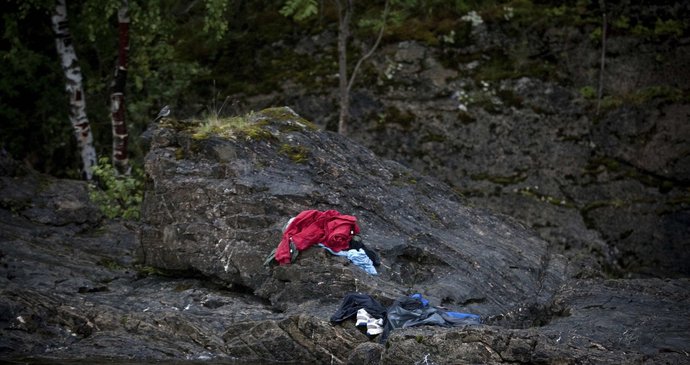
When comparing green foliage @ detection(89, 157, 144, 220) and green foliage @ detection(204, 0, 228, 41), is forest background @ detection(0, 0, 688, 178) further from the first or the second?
green foliage @ detection(89, 157, 144, 220)

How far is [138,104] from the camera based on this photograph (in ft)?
76.5

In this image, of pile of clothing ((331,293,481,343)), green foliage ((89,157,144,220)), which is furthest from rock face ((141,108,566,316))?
green foliage ((89,157,144,220))

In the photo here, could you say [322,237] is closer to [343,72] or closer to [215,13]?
[215,13]

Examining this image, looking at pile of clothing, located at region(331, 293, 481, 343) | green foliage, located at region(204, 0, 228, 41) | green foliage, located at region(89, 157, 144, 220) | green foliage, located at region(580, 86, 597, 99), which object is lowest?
green foliage, located at region(89, 157, 144, 220)

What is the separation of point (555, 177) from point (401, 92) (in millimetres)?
5425

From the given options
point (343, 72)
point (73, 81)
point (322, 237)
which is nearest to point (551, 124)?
point (343, 72)

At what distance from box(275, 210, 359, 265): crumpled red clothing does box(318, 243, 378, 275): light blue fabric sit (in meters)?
0.08

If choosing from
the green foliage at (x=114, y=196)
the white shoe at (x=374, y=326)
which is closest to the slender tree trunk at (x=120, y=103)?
the green foliage at (x=114, y=196)

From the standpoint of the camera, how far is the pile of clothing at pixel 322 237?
1260 cm

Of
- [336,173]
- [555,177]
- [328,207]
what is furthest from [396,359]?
[555,177]

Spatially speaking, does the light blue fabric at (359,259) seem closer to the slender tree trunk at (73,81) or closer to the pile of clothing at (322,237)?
the pile of clothing at (322,237)

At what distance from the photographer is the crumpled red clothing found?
12.6 meters

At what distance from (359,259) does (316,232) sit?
812mm

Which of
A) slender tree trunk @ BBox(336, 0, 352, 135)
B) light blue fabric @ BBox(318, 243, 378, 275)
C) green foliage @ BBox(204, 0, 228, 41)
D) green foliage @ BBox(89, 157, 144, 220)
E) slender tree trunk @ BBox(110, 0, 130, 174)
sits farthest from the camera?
slender tree trunk @ BBox(336, 0, 352, 135)
